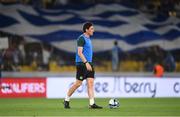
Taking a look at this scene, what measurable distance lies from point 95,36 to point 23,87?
1252 centimetres

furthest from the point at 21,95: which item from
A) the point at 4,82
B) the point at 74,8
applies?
the point at 74,8

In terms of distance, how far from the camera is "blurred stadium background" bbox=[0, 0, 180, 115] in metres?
35.2

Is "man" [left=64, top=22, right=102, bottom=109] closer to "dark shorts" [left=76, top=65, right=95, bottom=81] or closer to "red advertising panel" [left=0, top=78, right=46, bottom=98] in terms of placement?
"dark shorts" [left=76, top=65, right=95, bottom=81]

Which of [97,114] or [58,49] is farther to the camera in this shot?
[58,49]

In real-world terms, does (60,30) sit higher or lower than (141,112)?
higher

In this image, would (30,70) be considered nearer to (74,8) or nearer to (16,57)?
(16,57)

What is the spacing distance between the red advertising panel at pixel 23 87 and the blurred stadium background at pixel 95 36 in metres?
8.75

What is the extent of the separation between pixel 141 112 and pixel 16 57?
18749mm

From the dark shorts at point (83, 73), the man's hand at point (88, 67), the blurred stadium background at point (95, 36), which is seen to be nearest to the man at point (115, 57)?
the blurred stadium background at point (95, 36)

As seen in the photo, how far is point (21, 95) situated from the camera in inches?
975

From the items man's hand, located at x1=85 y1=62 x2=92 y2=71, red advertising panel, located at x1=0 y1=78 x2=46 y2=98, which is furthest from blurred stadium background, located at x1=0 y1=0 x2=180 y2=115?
man's hand, located at x1=85 y1=62 x2=92 y2=71

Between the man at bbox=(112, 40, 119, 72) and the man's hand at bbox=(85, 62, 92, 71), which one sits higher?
the man at bbox=(112, 40, 119, 72)

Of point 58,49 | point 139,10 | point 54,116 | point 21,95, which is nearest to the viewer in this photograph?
point 54,116

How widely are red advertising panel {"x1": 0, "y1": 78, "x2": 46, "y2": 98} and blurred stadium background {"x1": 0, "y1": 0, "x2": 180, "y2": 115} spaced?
875 cm
